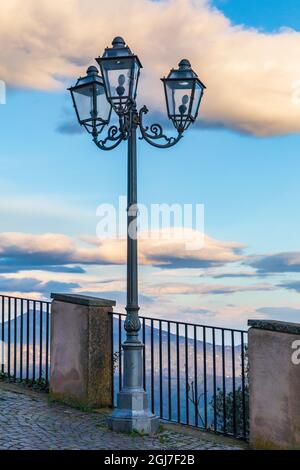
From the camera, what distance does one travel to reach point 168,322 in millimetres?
8938

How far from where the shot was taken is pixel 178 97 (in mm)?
8414

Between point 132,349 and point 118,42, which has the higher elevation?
point 118,42

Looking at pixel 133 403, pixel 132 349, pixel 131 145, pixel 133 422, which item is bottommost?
pixel 133 422

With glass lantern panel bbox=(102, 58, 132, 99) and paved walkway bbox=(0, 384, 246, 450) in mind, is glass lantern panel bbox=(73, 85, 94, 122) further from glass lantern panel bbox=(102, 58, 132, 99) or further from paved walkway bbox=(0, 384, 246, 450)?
paved walkway bbox=(0, 384, 246, 450)

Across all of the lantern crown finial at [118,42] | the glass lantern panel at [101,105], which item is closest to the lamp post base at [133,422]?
the glass lantern panel at [101,105]

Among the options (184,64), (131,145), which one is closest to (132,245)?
(131,145)

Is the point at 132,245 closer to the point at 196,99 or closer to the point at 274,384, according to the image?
the point at 196,99

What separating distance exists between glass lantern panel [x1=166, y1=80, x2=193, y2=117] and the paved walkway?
403 cm

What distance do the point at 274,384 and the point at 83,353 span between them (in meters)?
3.19

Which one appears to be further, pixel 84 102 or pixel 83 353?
pixel 83 353

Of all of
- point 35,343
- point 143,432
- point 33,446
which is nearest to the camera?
point 33,446

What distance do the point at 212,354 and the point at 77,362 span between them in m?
2.03
